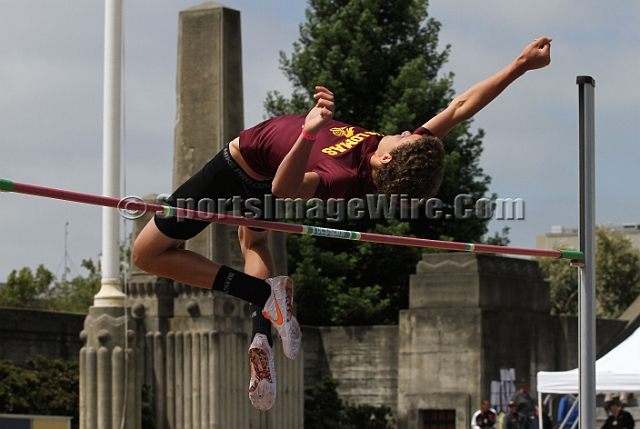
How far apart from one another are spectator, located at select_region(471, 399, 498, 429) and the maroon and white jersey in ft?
33.9

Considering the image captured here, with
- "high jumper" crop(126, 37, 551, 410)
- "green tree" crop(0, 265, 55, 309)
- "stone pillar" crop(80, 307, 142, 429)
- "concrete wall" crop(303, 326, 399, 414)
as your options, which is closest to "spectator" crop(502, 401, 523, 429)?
"concrete wall" crop(303, 326, 399, 414)

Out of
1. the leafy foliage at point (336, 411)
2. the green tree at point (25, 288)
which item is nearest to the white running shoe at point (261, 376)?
the leafy foliage at point (336, 411)

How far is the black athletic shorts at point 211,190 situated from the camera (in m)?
6.15

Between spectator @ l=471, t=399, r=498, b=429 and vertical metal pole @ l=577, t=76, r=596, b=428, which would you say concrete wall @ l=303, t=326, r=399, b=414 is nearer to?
spectator @ l=471, t=399, r=498, b=429

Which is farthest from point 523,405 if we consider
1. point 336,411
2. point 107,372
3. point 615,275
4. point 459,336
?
point 615,275

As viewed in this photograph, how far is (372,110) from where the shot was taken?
24.9 meters

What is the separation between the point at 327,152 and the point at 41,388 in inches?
319

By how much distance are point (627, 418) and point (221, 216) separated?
950cm

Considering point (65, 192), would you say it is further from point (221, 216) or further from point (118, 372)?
point (118, 372)

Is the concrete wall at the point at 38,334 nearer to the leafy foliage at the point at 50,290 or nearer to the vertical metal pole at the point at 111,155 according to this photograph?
the vertical metal pole at the point at 111,155

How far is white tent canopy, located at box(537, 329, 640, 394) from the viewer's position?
527 inches

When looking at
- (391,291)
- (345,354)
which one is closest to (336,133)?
(345,354)

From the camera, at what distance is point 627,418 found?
44.8 ft

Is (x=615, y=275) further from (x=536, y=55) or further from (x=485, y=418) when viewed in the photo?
(x=536, y=55)
